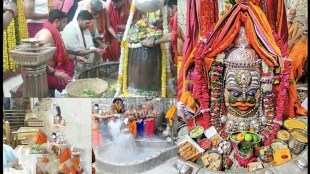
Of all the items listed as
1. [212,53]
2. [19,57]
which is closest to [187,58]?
[212,53]

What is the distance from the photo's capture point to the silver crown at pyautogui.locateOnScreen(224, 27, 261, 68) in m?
2.76

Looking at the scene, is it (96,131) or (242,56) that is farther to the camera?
(96,131)

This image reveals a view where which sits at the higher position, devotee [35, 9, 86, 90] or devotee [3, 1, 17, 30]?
devotee [3, 1, 17, 30]

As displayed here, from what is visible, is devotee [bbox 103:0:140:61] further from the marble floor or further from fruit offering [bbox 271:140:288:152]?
fruit offering [bbox 271:140:288:152]

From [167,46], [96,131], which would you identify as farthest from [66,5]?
[96,131]

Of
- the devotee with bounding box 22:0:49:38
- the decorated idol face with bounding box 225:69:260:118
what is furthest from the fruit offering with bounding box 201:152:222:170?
the devotee with bounding box 22:0:49:38

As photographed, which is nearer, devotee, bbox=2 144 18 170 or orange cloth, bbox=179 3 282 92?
orange cloth, bbox=179 3 282 92

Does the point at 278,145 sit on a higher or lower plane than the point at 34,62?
lower

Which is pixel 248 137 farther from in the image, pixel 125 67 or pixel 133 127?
pixel 125 67

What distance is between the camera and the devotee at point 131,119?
2846 mm

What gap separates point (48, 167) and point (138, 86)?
663 mm

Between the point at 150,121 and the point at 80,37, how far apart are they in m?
0.59

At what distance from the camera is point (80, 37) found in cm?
285

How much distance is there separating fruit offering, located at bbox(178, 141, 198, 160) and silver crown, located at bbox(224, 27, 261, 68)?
0.47 meters
